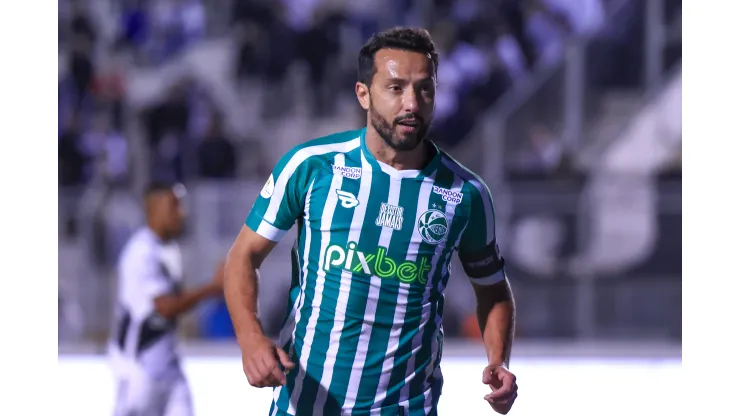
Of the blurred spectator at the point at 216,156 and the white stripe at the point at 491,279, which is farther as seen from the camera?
the blurred spectator at the point at 216,156

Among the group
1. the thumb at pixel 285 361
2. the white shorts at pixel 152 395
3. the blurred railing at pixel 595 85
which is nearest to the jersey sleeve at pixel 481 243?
the thumb at pixel 285 361

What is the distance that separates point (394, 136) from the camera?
3.22m

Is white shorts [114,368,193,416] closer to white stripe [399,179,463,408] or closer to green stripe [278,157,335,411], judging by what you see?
green stripe [278,157,335,411]

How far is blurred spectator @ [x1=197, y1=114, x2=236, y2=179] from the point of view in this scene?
9.76m

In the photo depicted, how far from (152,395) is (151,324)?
1.21 feet

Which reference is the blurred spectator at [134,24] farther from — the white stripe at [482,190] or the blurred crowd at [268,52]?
the white stripe at [482,190]

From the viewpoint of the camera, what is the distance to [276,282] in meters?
9.27

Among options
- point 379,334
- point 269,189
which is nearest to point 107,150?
point 269,189

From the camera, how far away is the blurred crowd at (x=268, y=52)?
10180mm

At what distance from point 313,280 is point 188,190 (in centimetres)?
621

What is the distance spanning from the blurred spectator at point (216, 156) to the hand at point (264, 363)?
6761 millimetres

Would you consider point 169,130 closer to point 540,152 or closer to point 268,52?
point 268,52
